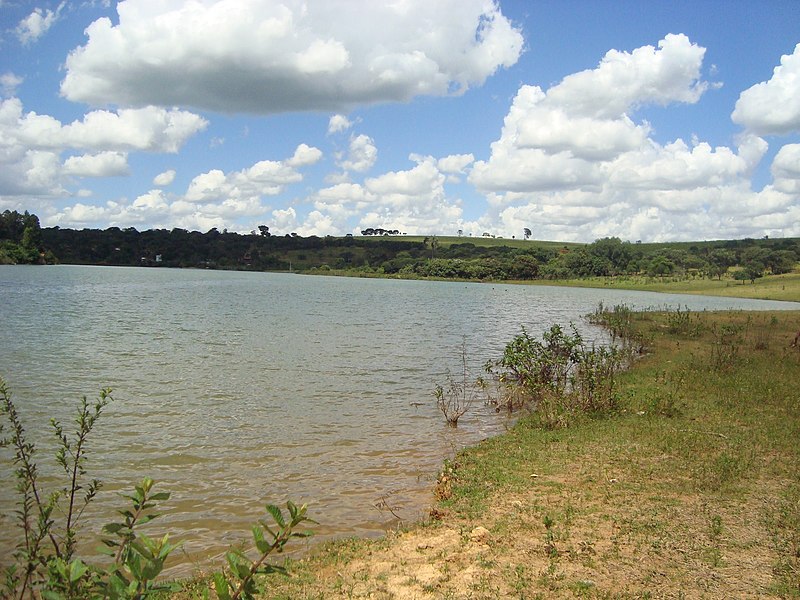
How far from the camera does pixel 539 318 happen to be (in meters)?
49.7

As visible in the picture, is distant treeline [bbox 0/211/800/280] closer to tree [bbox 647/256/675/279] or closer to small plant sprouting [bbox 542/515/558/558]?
tree [bbox 647/256/675/279]

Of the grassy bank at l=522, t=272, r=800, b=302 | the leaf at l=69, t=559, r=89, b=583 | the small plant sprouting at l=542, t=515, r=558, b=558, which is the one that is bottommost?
the small plant sprouting at l=542, t=515, r=558, b=558

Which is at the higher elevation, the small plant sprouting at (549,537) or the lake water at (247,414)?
the small plant sprouting at (549,537)

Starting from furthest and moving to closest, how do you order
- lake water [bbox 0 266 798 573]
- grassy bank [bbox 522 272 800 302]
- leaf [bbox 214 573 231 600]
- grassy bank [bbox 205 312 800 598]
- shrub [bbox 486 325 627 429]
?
grassy bank [bbox 522 272 800 302], shrub [bbox 486 325 627 429], lake water [bbox 0 266 798 573], grassy bank [bbox 205 312 800 598], leaf [bbox 214 573 231 600]

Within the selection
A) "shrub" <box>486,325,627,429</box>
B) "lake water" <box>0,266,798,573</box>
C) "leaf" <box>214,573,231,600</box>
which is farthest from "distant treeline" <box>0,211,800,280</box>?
"leaf" <box>214,573,231,600</box>

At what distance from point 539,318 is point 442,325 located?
1215 centimetres

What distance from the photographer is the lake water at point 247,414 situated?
9.88 meters

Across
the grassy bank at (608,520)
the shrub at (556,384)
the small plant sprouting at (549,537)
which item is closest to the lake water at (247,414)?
the grassy bank at (608,520)

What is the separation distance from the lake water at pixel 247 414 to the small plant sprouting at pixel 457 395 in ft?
1.23

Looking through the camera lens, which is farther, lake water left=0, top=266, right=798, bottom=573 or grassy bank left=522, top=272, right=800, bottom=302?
grassy bank left=522, top=272, right=800, bottom=302

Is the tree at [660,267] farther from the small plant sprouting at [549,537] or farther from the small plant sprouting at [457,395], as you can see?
the small plant sprouting at [549,537]

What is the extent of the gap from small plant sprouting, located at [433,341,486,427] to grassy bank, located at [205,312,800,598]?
201 centimetres

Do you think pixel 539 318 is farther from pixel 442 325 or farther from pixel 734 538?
pixel 734 538

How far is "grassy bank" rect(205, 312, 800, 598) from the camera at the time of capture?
6453mm
